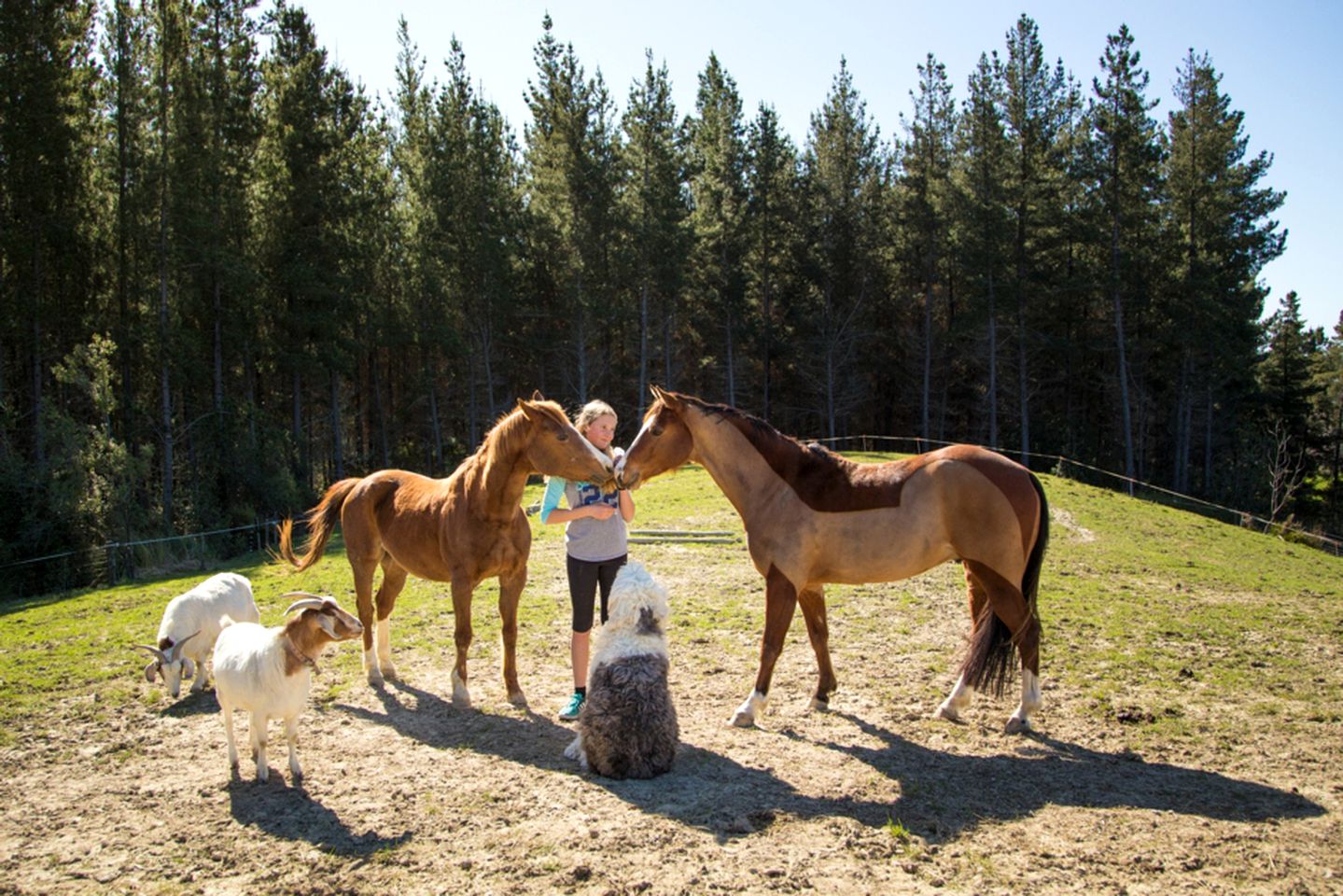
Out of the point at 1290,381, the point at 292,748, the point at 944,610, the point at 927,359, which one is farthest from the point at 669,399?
the point at 1290,381

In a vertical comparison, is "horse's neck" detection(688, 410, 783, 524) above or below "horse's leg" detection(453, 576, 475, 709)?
above

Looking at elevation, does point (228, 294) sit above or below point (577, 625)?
above

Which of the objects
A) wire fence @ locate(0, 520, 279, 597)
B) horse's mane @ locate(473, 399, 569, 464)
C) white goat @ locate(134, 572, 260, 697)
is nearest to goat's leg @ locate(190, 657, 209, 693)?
white goat @ locate(134, 572, 260, 697)

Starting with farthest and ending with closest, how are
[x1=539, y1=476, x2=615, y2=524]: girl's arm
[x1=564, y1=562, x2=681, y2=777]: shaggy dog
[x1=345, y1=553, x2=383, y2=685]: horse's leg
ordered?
[x1=345, y1=553, x2=383, y2=685]: horse's leg, [x1=539, y1=476, x2=615, y2=524]: girl's arm, [x1=564, y1=562, x2=681, y2=777]: shaggy dog

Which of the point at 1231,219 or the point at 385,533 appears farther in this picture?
the point at 1231,219

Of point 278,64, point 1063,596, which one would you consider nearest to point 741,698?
point 1063,596

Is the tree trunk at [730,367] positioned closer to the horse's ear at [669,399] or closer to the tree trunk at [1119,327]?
the tree trunk at [1119,327]

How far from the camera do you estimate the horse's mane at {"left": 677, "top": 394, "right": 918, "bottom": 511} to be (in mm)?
6250

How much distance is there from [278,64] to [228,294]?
887 cm

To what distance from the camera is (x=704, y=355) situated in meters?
39.3

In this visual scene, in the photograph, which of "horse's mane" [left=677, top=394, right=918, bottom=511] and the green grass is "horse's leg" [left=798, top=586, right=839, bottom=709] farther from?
the green grass

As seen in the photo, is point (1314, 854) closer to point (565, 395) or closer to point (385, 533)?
Answer: point (385, 533)

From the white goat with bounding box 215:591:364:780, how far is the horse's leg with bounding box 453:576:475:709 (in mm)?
1240

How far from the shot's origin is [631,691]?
4.90 m
